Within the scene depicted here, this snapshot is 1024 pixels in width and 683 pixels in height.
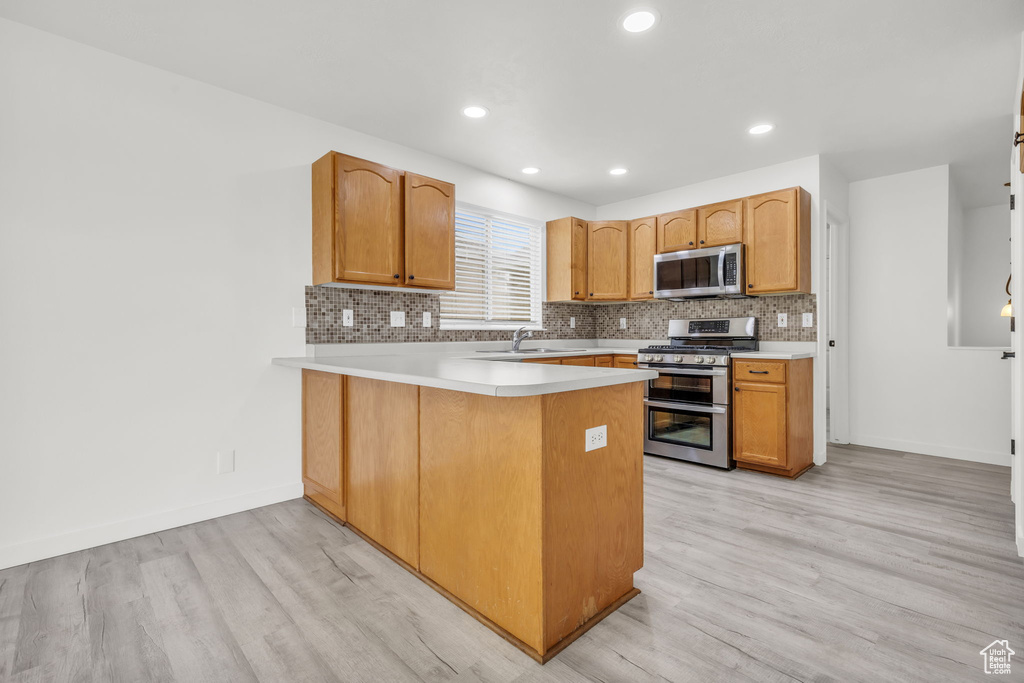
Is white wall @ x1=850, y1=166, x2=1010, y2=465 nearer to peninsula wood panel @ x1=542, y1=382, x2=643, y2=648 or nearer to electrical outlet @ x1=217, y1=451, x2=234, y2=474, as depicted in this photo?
peninsula wood panel @ x1=542, y1=382, x2=643, y2=648

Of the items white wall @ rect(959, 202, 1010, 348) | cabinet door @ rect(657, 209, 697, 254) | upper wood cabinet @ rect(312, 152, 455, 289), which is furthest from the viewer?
white wall @ rect(959, 202, 1010, 348)

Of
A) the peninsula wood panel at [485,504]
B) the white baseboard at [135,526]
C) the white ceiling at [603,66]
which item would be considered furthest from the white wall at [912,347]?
the white baseboard at [135,526]

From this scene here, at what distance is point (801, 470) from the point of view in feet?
12.1

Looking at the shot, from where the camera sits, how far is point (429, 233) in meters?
3.36

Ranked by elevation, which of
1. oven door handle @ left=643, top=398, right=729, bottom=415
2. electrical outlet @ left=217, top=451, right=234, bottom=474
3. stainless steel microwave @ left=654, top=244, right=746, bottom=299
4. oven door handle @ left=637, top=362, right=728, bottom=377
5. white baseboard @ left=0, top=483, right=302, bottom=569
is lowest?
white baseboard @ left=0, top=483, right=302, bottom=569

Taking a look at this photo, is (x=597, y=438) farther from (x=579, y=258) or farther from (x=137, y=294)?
(x=579, y=258)

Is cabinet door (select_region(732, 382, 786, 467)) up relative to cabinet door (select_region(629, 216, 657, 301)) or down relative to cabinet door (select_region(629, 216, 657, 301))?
down

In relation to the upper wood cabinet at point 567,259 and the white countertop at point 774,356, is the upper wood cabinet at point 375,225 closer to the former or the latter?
the upper wood cabinet at point 567,259

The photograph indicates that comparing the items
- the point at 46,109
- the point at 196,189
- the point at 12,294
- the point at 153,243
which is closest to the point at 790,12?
the point at 196,189

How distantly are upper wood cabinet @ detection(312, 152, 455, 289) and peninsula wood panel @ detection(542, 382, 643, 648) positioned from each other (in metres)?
1.91

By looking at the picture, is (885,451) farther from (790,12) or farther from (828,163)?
(790,12)

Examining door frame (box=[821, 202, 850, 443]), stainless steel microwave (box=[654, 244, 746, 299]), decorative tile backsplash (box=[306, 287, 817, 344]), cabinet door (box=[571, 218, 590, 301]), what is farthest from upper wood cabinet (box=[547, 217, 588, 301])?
door frame (box=[821, 202, 850, 443])

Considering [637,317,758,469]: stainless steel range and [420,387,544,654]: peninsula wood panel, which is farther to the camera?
[637,317,758,469]: stainless steel range

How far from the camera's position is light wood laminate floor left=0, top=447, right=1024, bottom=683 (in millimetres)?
1499
